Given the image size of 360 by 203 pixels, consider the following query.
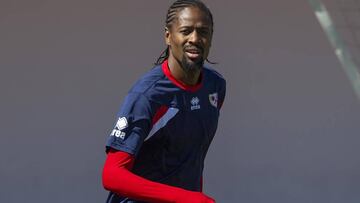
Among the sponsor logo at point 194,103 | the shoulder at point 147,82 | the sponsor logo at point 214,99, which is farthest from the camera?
the sponsor logo at point 214,99

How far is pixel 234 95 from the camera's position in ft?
16.6

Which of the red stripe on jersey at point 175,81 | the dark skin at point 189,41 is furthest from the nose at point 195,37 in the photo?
the red stripe on jersey at point 175,81

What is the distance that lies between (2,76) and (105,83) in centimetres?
61

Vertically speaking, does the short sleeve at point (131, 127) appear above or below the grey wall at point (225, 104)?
above

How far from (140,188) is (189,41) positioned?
454 millimetres

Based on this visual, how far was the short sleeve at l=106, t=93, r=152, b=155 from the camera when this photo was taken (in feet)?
7.85

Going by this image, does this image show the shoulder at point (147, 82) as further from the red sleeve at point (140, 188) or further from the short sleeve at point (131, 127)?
the red sleeve at point (140, 188)

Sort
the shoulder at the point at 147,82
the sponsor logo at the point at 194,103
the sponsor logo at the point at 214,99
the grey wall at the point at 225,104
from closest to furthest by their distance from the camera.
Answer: the shoulder at the point at 147,82
the sponsor logo at the point at 194,103
the sponsor logo at the point at 214,99
the grey wall at the point at 225,104

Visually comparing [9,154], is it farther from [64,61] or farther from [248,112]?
[248,112]

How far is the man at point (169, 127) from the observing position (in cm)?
237

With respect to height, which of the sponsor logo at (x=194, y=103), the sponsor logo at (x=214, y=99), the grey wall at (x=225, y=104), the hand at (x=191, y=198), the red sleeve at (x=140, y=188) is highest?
the sponsor logo at (x=194, y=103)

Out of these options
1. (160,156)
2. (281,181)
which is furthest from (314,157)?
(160,156)

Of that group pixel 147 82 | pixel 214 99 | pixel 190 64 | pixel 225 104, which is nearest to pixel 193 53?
pixel 190 64

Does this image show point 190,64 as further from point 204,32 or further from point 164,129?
point 164,129
